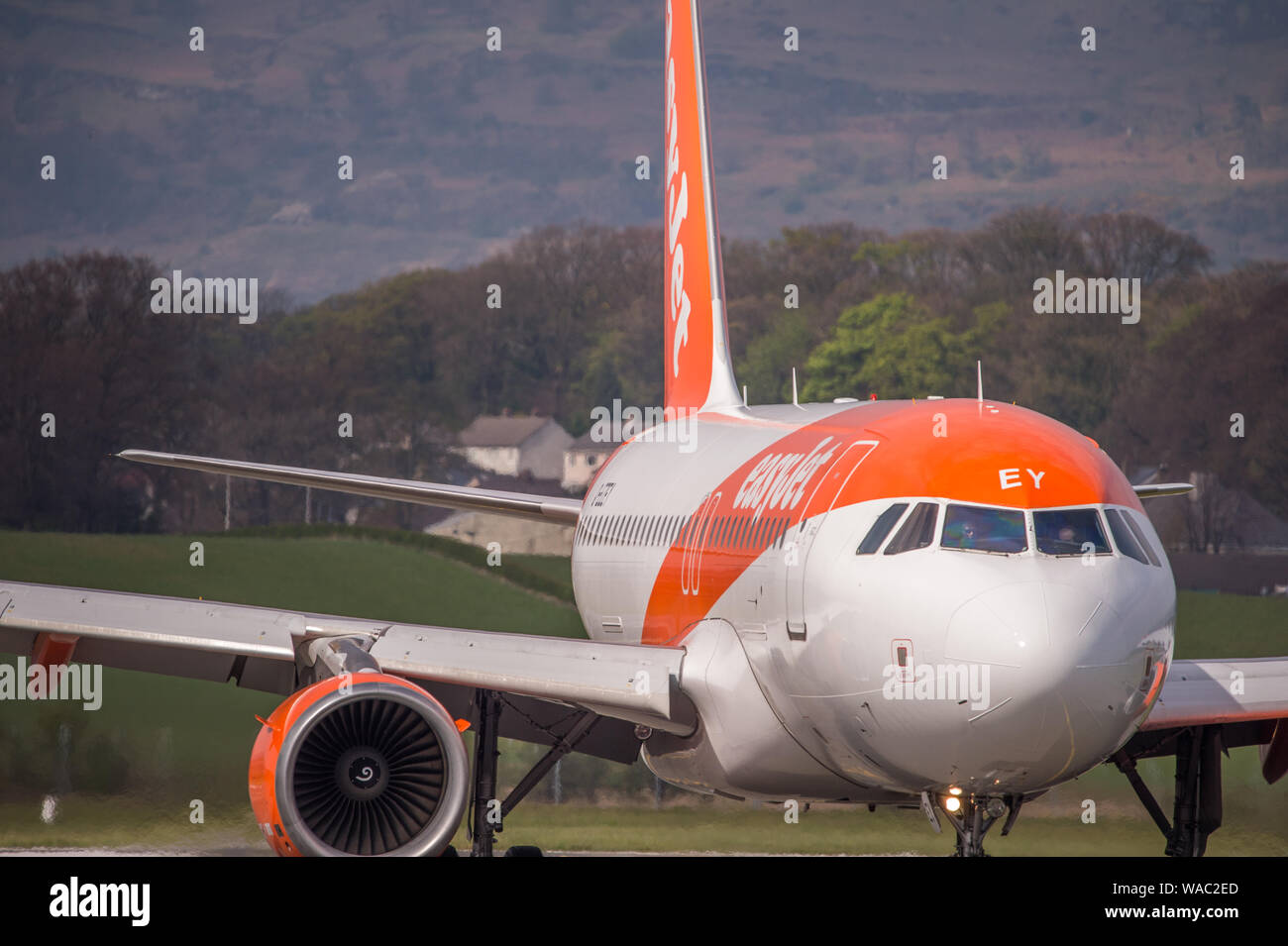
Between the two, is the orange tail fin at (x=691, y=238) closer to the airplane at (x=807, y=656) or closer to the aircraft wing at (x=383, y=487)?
the aircraft wing at (x=383, y=487)

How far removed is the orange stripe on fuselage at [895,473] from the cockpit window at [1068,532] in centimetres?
8

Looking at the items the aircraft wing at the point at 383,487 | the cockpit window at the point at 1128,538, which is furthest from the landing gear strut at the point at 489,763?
the cockpit window at the point at 1128,538

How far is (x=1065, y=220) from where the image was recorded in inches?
2655

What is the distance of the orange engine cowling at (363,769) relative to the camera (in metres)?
10.2

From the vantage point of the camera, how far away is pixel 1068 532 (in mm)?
9406

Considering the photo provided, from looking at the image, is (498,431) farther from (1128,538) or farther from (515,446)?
(1128,538)

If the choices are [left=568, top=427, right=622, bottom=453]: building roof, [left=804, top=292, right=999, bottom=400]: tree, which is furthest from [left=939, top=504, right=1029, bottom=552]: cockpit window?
[left=568, top=427, right=622, bottom=453]: building roof

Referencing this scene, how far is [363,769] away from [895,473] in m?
3.46

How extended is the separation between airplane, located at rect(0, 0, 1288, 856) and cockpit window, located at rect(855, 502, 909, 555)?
13 mm

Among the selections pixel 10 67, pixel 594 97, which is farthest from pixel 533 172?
pixel 10 67

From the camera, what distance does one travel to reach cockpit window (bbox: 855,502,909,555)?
9823 mm

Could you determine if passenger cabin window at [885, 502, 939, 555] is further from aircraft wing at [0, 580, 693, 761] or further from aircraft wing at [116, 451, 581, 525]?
aircraft wing at [116, 451, 581, 525]

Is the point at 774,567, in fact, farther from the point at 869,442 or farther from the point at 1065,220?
the point at 1065,220
